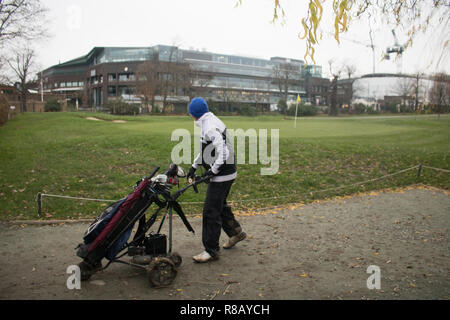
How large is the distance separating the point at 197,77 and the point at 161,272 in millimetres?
55091

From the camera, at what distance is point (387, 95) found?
6912 cm

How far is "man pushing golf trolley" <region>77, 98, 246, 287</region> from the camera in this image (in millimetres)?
3902

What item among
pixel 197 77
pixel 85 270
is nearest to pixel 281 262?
pixel 85 270

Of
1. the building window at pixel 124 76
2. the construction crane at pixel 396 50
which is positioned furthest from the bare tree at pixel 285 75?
the construction crane at pixel 396 50

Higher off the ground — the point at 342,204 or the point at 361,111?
the point at 361,111

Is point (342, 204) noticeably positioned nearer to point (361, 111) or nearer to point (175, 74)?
point (175, 74)

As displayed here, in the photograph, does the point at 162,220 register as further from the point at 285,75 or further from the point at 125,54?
the point at 125,54

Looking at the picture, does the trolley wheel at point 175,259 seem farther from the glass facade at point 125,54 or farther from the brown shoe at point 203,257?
the glass facade at point 125,54

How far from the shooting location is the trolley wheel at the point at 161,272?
12.7 feet

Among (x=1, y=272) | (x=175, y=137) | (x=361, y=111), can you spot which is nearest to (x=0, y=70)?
(x=175, y=137)

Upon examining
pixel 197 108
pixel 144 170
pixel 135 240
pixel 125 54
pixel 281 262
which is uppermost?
pixel 125 54

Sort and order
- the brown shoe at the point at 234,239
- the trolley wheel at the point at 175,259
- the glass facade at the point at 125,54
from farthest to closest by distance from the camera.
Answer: the glass facade at the point at 125,54
the brown shoe at the point at 234,239
the trolley wheel at the point at 175,259

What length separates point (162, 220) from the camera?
14.2ft
